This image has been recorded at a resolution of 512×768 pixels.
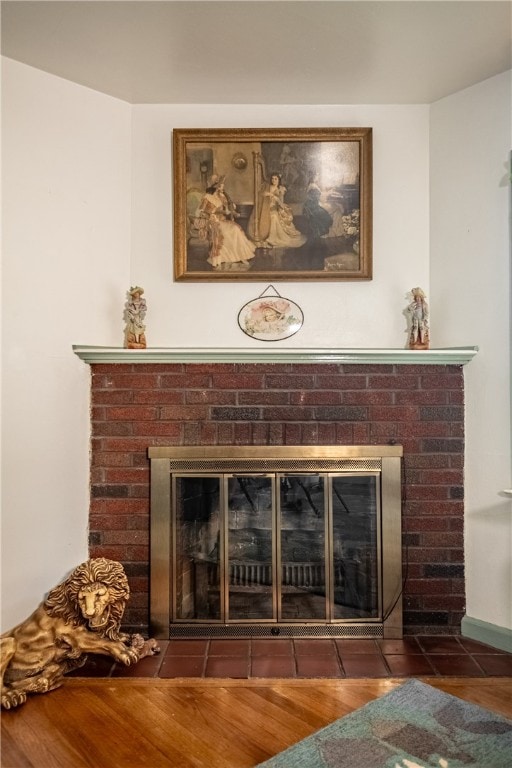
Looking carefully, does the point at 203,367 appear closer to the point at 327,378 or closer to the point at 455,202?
the point at 327,378

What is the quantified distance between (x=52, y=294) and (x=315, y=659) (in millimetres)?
1864

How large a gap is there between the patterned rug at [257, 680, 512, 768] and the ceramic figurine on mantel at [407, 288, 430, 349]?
1403mm

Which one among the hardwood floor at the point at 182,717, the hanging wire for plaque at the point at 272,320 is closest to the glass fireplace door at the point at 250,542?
the hardwood floor at the point at 182,717

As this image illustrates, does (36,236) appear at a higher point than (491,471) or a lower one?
higher

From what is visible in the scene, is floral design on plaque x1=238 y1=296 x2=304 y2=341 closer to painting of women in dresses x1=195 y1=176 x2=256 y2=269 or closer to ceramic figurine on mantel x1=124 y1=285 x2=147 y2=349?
painting of women in dresses x1=195 y1=176 x2=256 y2=269

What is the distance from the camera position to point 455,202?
2359 mm

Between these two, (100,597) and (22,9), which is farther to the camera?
(100,597)

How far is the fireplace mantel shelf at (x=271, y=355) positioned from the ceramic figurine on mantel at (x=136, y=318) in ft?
0.28

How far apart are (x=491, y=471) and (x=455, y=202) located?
4.03 ft

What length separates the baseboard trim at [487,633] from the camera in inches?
85.0

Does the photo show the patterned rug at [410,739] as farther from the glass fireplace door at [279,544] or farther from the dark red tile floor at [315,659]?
the glass fireplace door at [279,544]

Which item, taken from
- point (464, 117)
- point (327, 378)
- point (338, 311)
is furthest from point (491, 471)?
point (464, 117)

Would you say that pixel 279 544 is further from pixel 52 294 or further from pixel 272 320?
pixel 52 294

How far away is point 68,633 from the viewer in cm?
193
